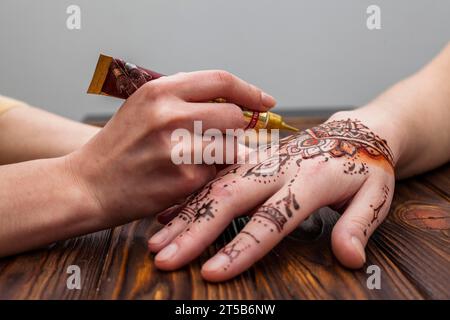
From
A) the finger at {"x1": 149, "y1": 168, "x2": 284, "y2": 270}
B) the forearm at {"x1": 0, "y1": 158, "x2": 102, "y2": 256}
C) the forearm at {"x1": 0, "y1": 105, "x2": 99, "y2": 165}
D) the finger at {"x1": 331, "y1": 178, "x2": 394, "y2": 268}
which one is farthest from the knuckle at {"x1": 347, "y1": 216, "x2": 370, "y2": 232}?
the forearm at {"x1": 0, "y1": 105, "x2": 99, "y2": 165}

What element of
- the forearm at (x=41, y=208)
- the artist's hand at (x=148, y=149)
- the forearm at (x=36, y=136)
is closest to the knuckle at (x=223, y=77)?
the artist's hand at (x=148, y=149)

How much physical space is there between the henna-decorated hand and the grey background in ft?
5.19

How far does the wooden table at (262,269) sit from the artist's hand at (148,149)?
0.20 ft

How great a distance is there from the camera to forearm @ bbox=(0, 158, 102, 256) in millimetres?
619

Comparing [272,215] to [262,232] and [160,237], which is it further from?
[160,237]

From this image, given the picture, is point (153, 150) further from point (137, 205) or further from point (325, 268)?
point (325, 268)

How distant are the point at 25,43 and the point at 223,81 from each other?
192 centimetres

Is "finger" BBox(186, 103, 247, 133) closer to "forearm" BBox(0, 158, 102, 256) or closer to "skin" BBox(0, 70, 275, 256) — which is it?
"skin" BBox(0, 70, 275, 256)

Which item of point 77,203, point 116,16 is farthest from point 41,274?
point 116,16

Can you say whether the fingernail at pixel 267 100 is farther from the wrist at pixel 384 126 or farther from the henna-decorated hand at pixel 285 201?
the wrist at pixel 384 126

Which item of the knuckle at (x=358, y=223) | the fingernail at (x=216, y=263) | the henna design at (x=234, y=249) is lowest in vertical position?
the fingernail at (x=216, y=263)

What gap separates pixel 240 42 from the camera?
228 centimetres

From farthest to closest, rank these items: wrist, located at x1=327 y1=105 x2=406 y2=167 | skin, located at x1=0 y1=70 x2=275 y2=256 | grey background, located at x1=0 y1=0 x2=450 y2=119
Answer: grey background, located at x1=0 y1=0 x2=450 y2=119 < wrist, located at x1=327 y1=105 x2=406 y2=167 < skin, located at x1=0 y1=70 x2=275 y2=256

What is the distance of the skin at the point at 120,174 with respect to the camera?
0.62 m
